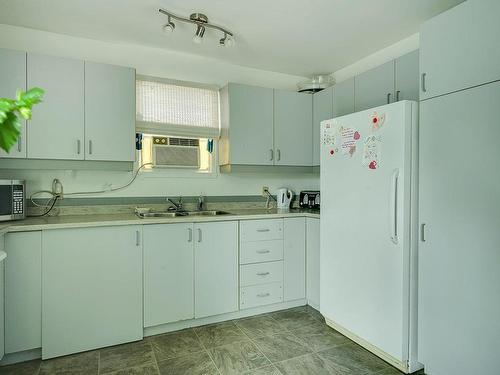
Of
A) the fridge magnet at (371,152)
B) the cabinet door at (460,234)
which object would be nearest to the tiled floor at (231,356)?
the cabinet door at (460,234)

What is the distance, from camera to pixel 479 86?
4.82 feet

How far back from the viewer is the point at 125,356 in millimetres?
2053

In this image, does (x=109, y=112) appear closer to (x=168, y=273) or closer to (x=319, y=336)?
(x=168, y=273)

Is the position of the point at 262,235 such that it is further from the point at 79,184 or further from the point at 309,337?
the point at 79,184

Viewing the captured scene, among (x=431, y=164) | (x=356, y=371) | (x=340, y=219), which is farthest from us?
(x=340, y=219)

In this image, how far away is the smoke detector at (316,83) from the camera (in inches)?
128

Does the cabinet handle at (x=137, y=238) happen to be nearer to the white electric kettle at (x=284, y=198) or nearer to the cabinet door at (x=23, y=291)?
the cabinet door at (x=23, y=291)

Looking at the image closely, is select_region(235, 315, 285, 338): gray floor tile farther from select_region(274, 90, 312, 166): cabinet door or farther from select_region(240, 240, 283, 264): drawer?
select_region(274, 90, 312, 166): cabinet door

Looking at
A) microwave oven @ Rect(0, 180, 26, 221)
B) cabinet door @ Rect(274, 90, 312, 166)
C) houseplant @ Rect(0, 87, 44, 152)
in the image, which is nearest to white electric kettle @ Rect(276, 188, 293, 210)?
cabinet door @ Rect(274, 90, 312, 166)

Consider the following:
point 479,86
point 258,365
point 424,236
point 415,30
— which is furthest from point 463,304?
point 415,30

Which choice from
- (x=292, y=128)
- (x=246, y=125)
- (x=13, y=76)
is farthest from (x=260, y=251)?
(x=13, y=76)

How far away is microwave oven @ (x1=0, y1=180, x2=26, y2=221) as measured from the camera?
201 centimetres

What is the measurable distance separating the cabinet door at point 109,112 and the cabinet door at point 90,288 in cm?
64

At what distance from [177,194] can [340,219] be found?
155cm
